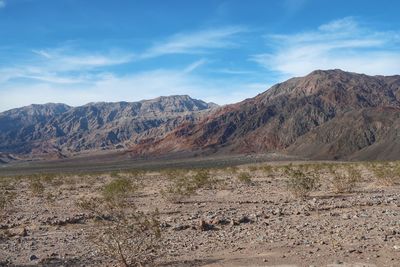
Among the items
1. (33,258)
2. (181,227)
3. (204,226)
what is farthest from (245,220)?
(33,258)

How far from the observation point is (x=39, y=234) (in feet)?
59.4

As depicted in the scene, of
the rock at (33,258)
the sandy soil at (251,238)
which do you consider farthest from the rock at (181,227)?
the rock at (33,258)

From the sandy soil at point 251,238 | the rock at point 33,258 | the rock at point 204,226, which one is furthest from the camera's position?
the rock at point 204,226

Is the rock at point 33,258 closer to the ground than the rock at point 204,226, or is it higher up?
closer to the ground

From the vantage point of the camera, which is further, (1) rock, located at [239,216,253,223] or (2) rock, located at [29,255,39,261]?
(1) rock, located at [239,216,253,223]

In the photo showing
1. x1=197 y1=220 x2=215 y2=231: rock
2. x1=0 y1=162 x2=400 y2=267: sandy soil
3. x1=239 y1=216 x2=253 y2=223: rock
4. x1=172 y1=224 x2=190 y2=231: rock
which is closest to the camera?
x1=0 y1=162 x2=400 y2=267: sandy soil

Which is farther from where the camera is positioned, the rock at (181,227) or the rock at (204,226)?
the rock at (181,227)

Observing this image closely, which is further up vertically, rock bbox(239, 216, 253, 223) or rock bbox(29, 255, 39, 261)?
rock bbox(239, 216, 253, 223)

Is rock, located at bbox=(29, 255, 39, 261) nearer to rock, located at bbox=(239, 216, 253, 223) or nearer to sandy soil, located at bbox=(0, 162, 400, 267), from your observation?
sandy soil, located at bbox=(0, 162, 400, 267)

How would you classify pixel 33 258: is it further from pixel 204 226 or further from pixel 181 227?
pixel 204 226

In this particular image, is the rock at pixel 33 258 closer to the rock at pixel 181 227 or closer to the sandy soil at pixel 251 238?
the sandy soil at pixel 251 238

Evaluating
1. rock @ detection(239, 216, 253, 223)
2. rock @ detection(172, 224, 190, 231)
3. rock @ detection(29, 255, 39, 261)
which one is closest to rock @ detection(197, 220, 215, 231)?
rock @ detection(172, 224, 190, 231)

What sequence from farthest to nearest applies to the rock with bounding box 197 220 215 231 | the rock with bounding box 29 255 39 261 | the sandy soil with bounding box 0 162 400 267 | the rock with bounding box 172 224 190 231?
the rock with bounding box 172 224 190 231 < the rock with bounding box 197 220 215 231 < the rock with bounding box 29 255 39 261 < the sandy soil with bounding box 0 162 400 267

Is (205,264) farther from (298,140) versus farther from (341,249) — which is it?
(298,140)
